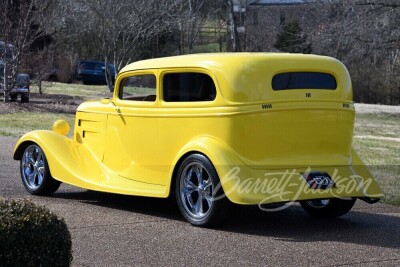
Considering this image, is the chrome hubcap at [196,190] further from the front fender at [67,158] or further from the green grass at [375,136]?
the green grass at [375,136]

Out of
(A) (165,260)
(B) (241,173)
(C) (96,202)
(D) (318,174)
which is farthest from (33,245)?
(C) (96,202)

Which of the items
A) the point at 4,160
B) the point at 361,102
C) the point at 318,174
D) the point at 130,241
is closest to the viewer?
the point at 130,241

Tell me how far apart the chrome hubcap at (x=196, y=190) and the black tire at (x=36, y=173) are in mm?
2107

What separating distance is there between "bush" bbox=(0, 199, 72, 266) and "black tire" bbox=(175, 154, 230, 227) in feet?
8.89

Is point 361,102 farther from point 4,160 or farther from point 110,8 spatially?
point 4,160

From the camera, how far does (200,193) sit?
26.1 ft

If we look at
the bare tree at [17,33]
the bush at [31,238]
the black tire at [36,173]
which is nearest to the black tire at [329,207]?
the black tire at [36,173]

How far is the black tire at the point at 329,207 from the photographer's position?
28.1 feet

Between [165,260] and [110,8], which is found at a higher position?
[110,8]

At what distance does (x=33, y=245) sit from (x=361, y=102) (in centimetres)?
3371

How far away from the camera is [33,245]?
498cm

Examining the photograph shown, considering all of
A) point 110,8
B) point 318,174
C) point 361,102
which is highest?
point 110,8

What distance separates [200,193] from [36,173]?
8.66 feet

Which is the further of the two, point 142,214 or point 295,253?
point 142,214
